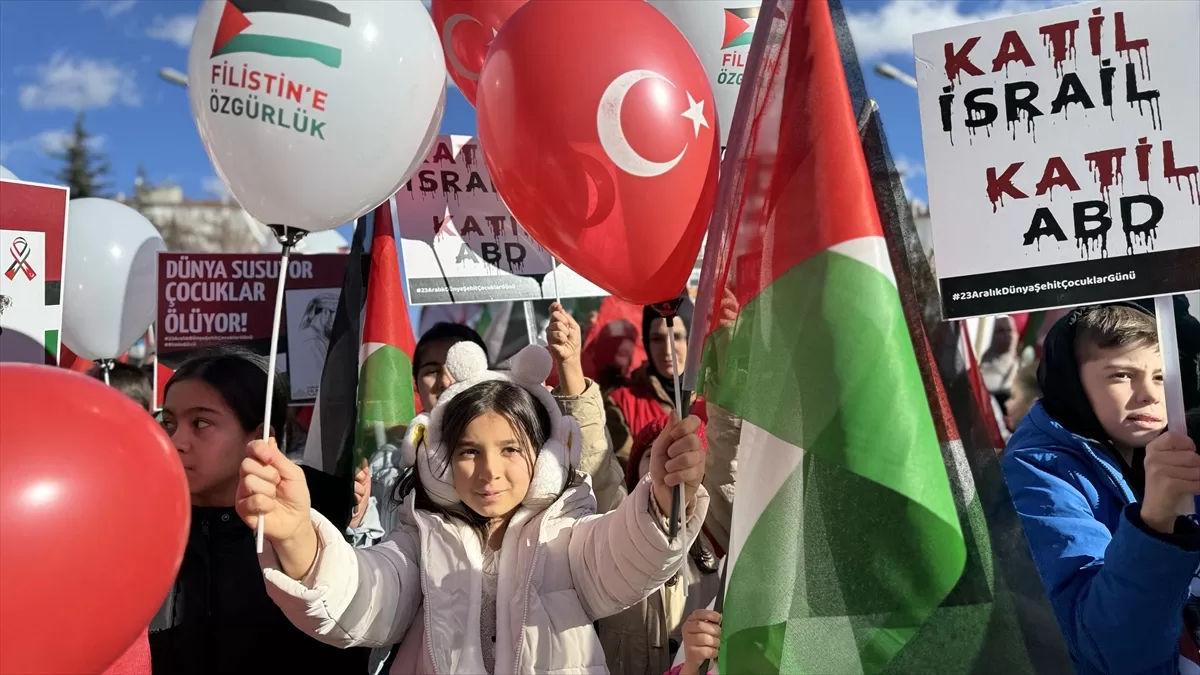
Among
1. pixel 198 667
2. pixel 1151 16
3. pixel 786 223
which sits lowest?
pixel 198 667

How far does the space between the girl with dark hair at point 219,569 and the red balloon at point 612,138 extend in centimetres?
106

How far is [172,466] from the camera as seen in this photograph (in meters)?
2.05

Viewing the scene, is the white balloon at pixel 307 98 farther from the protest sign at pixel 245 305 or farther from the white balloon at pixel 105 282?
the white balloon at pixel 105 282

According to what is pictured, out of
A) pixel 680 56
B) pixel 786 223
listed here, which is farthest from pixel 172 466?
pixel 680 56

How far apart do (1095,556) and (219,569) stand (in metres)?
2.23

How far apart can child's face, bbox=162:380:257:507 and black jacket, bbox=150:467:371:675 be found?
6 cm

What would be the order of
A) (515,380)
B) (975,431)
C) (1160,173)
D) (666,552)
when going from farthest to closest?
(515,380) → (666,552) → (1160,173) → (975,431)

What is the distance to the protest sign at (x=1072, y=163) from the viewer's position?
2.08 metres

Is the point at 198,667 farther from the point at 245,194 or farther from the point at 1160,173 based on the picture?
the point at 1160,173

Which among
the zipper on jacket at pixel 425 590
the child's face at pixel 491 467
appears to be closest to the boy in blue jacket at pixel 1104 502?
the child's face at pixel 491 467

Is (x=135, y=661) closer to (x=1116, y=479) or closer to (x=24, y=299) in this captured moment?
(x=24, y=299)

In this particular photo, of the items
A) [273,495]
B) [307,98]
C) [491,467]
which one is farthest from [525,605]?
[307,98]

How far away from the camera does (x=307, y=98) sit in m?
2.49

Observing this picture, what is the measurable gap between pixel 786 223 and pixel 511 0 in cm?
250
